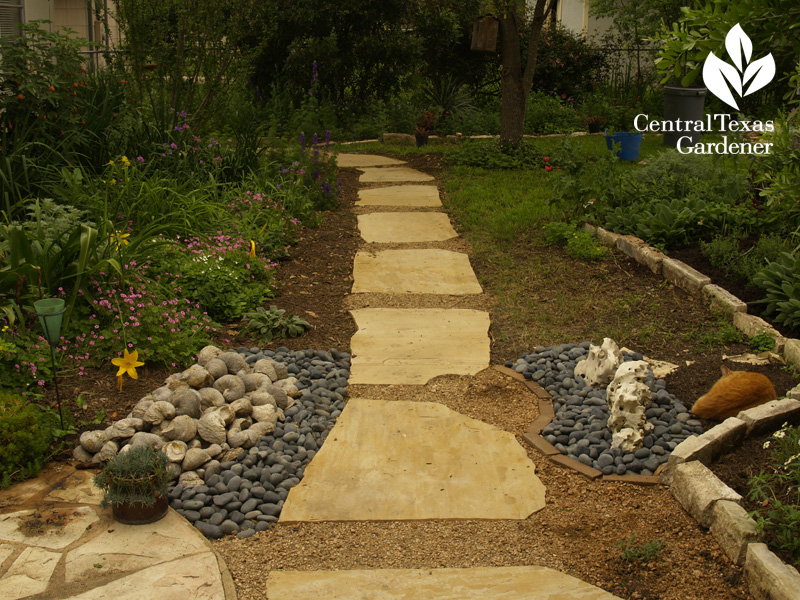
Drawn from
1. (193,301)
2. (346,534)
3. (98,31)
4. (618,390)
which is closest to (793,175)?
(618,390)

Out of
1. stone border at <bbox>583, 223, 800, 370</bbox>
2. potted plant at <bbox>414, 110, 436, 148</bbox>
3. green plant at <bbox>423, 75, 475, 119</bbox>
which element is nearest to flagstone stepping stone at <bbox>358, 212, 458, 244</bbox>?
stone border at <bbox>583, 223, 800, 370</bbox>

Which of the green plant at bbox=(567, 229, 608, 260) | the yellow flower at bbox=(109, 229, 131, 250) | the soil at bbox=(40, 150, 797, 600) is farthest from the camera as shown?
the green plant at bbox=(567, 229, 608, 260)

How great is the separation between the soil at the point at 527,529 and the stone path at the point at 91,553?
0.50ft

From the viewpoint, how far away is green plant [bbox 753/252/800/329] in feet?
14.9

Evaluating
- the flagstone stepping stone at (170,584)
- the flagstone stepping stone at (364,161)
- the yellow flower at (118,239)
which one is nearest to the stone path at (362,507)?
the flagstone stepping stone at (170,584)

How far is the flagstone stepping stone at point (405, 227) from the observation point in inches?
273

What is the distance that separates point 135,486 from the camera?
2986 mm

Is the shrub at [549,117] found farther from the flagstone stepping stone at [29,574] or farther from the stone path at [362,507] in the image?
the flagstone stepping stone at [29,574]

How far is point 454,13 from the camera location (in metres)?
12.3

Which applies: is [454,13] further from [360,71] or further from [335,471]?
[335,471]

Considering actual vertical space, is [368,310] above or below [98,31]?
below

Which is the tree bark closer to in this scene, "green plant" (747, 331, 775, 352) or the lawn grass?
the lawn grass

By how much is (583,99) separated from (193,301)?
34.2 ft

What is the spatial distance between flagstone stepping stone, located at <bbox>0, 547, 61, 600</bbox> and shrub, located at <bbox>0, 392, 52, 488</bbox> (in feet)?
1.79
